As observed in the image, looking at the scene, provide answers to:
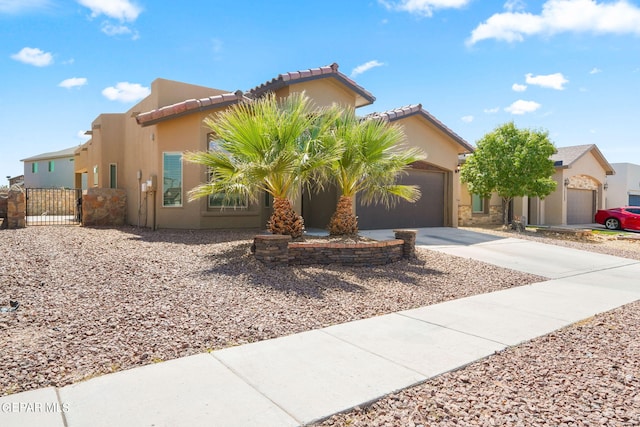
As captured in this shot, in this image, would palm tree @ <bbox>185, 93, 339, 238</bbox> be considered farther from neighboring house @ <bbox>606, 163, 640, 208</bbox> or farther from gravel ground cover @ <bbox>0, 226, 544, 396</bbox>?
neighboring house @ <bbox>606, 163, 640, 208</bbox>

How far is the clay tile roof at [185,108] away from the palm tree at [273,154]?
14.1 feet

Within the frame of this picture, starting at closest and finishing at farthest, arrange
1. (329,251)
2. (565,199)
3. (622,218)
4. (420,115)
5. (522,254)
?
(329,251), (522,254), (420,115), (622,218), (565,199)

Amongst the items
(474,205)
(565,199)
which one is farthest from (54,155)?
(565,199)

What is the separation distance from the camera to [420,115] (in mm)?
15883

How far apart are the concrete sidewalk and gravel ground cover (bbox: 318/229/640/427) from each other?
0.59ft

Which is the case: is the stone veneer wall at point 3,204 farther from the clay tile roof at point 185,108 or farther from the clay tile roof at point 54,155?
the clay tile roof at point 54,155

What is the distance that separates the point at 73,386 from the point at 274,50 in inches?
487

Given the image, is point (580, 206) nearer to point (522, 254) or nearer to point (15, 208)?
point (522, 254)

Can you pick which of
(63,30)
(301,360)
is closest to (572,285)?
(301,360)

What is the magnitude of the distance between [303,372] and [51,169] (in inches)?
1676

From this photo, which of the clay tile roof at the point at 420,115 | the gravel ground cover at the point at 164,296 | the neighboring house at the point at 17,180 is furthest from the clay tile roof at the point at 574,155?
the neighboring house at the point at 17,180

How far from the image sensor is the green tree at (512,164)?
18016 millimetres

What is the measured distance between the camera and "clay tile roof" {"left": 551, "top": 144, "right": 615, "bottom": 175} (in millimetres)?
23872

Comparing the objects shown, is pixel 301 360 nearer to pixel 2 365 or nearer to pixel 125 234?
pixel 2 365
